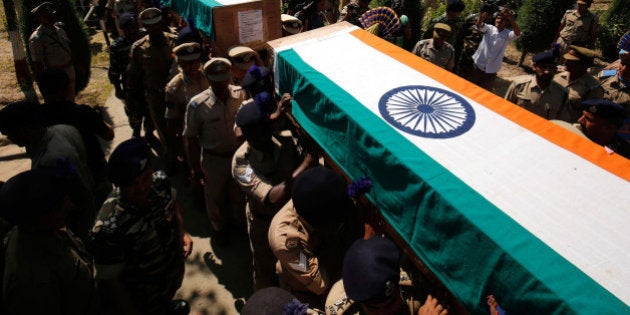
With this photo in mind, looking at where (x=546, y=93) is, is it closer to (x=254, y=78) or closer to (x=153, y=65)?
(x=254, y=78)

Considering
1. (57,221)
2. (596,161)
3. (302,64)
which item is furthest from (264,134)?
(596,161)

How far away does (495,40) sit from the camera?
546cm

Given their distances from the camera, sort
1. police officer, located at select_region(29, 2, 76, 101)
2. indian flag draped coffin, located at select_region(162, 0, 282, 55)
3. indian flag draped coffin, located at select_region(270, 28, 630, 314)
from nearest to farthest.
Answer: indian flag draped coffin, located at select_region(270, 28, 630, 314) < indian flag draped coffin, located at select_region(162, 0, 282, 55) < police officer, located at select_region(29, 2, 76, 101)

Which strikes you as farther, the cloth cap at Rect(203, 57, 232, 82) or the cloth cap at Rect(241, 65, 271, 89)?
the cloth cap at Rect(203, 57, 232, 82)

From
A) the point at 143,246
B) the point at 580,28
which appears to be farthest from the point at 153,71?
the point at 580,28

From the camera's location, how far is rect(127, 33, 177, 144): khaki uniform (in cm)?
481

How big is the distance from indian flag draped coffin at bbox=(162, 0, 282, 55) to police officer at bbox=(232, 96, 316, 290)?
6.21 feet

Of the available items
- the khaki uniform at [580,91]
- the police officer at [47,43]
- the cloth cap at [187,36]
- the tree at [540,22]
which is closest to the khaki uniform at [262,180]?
the cloth cap at [187,36]

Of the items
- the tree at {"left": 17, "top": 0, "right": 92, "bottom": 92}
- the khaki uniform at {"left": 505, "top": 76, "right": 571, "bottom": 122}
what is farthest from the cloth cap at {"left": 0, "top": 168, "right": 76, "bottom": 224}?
the tree at {"left": 17, "top": 0, "right": 92, "bottom": 92}

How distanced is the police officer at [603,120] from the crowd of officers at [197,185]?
1 cm

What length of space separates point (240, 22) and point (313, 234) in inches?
125

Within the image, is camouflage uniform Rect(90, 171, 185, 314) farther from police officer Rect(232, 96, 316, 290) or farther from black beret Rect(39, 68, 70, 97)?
black beret Rect(39, 68, 70, 97)

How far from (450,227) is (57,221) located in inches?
82.2

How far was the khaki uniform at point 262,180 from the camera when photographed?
9.67 feet
